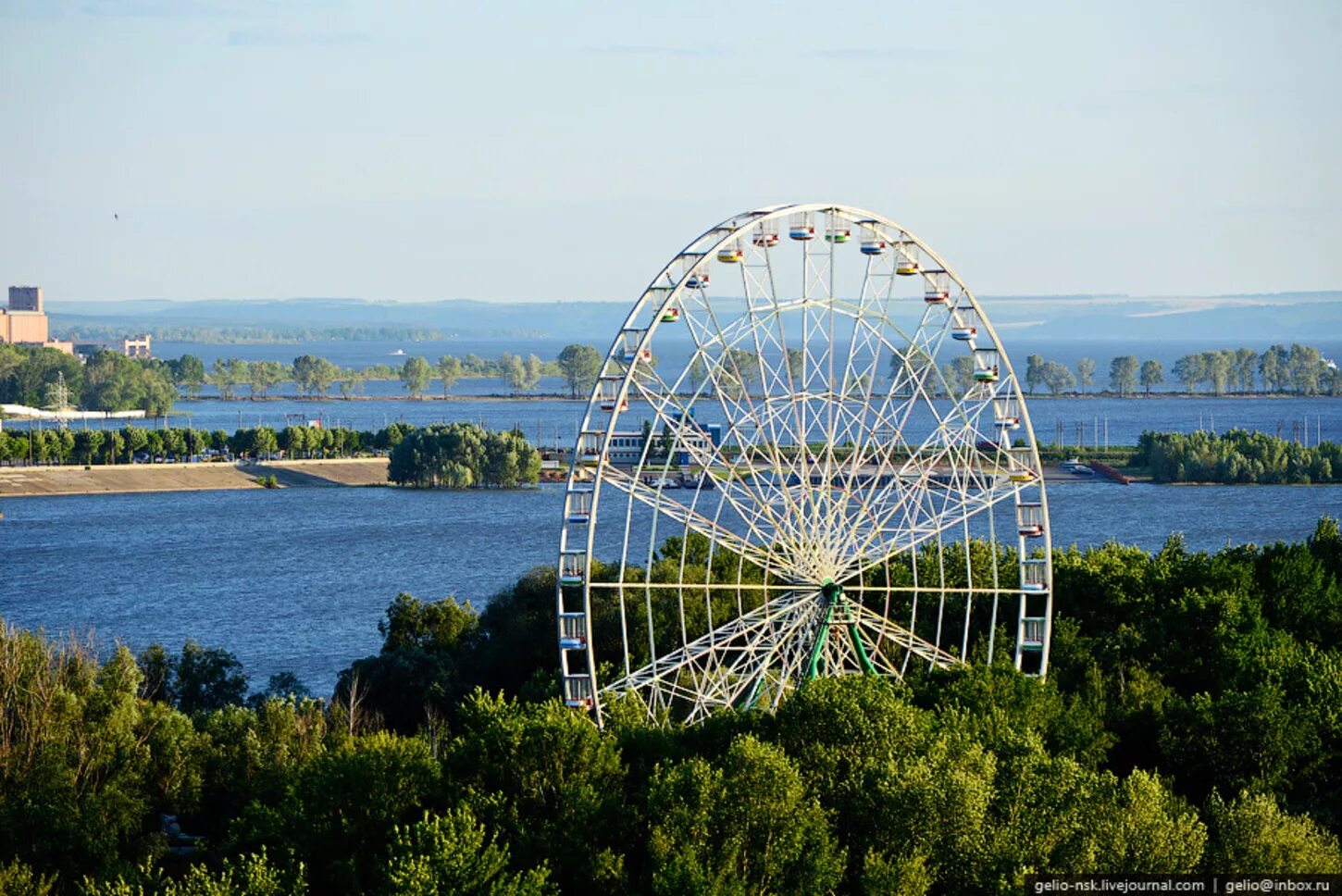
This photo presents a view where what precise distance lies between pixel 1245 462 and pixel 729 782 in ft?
380

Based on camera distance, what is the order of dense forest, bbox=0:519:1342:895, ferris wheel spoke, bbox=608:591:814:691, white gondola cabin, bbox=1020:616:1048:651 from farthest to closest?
white gondola cabin, bbox=1020:616:1048:651 → ferris wheel spoke, bbox=608:591:814:691 → dense forest, bbox=0:519:1342:895

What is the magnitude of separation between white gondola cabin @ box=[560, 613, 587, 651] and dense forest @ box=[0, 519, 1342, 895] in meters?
1.57

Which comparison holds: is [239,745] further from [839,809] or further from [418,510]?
[418,510]

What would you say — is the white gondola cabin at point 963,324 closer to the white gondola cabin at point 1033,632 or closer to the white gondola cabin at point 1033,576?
the white gondola cabin at point 1033,576

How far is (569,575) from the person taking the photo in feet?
120

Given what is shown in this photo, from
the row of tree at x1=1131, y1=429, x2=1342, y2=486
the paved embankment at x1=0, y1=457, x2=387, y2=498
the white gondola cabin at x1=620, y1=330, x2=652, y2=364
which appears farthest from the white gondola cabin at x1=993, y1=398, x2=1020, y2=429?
the paved embankment at x1=0, y1=457, x2=387, y2=498

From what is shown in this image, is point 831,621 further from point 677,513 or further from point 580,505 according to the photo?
point 580,505

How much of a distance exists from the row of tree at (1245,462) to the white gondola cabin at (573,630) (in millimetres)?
110244

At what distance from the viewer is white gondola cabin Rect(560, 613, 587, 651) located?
36406mm

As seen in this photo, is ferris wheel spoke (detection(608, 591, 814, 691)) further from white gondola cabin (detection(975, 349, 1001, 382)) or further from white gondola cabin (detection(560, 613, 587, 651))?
white gondola cabin (detection(975, 349, 1001, 382))

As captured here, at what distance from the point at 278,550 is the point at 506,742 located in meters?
72.3

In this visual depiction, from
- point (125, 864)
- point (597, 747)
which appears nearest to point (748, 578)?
point (597, 747)

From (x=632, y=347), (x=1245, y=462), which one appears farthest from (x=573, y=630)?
(x=1245, y=462)

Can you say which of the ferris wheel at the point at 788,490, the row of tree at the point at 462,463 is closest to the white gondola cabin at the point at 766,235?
the ferris wheel at the point at 788,490
